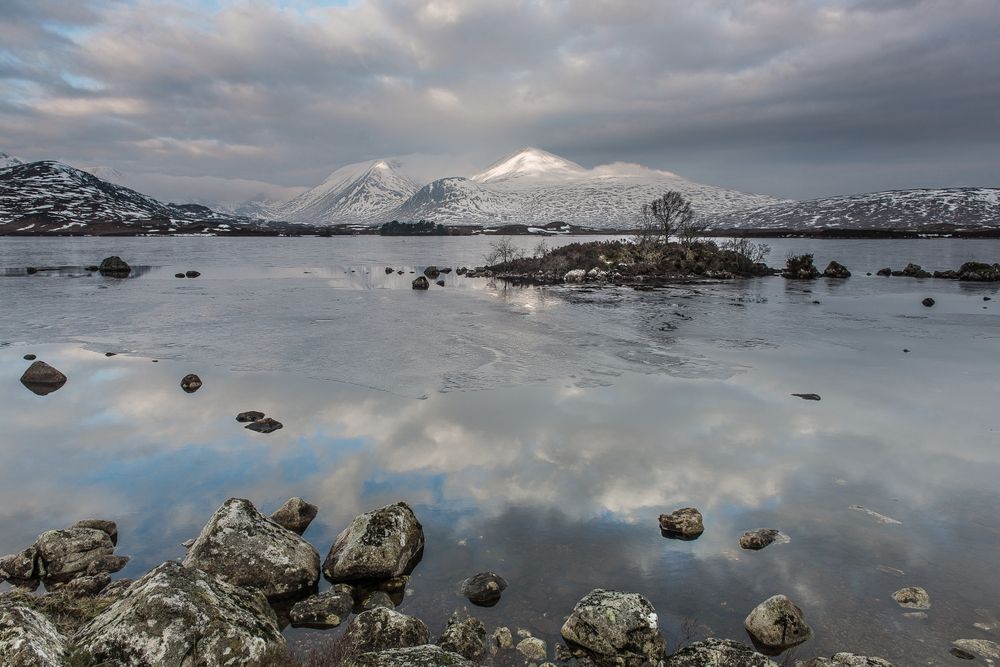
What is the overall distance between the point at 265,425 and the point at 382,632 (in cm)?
1100

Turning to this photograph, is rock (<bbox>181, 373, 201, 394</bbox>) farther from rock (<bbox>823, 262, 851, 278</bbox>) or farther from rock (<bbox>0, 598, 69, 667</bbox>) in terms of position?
rock (<bbox>823, 262, 851, 278</bbox>)

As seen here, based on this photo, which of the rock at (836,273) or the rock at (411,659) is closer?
the rock at (411,659)

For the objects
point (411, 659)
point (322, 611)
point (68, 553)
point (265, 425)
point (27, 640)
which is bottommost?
point (322, 611)

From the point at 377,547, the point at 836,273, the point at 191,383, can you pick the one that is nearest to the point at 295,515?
the point at 377,547

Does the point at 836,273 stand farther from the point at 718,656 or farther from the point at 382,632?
the point at 382,632

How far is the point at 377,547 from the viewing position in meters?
11.0

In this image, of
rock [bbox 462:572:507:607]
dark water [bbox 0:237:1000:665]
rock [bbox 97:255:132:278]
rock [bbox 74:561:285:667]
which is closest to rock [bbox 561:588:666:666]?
dark water [bbox 0:237:1000:665]

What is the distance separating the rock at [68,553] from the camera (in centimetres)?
1079

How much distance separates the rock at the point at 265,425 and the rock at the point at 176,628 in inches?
402

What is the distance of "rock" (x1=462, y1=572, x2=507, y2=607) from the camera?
10.1 meters

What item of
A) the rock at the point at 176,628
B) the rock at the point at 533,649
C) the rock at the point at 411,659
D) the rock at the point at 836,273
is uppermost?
the rock at the point at 836,273

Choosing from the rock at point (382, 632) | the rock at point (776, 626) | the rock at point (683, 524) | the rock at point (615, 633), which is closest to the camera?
the rock at point (382, 632)

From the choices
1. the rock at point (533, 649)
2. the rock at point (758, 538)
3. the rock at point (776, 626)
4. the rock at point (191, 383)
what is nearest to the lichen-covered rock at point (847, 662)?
the rock at point (776, 626)

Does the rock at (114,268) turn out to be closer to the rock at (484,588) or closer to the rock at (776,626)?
the rock at (484,588)
